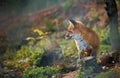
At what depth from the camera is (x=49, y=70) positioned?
12.6m

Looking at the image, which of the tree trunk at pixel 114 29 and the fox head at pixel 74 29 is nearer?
the fox head at pixel 74 29

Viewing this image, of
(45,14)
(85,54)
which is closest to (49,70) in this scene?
(85,54)

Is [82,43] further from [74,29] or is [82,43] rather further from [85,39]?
[74,29]

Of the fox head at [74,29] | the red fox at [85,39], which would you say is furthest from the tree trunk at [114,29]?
the fox head at [74,29]

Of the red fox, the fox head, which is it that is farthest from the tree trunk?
the fox head

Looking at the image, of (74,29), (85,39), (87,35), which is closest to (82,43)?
(85,39)

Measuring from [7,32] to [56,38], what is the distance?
4.39 m

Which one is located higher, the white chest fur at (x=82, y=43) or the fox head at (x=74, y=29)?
the fox head at (x=74, y=29)

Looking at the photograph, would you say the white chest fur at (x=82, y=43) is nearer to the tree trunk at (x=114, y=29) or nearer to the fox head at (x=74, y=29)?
the fox head at (x=74, y=29)

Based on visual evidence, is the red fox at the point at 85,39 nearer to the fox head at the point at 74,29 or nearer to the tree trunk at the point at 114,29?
the fox head at the point at 74,29

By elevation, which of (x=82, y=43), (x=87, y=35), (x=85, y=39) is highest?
(x=87, y=35)

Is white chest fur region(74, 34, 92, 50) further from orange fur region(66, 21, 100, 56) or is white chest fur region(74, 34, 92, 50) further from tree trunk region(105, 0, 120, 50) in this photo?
tree trunk region(105, 0, 120, 50)

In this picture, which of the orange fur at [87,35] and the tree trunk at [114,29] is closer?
the orange fur at [87,35]

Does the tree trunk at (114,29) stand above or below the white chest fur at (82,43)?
above
